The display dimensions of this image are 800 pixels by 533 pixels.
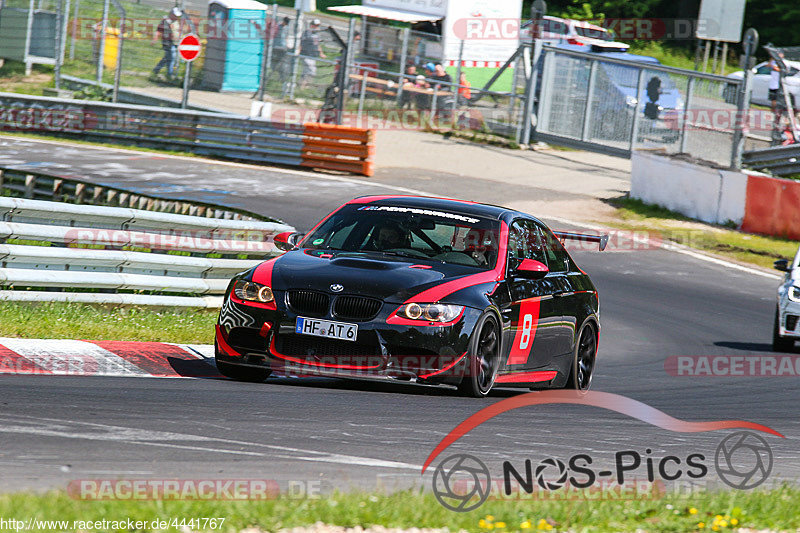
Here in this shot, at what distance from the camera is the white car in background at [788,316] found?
41.9 ft

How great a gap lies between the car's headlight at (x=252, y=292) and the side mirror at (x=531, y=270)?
1894 mm

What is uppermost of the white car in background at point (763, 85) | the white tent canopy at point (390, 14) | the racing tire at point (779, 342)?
the white tent canopy at point (390, 14)

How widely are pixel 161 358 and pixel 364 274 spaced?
1.84 meters

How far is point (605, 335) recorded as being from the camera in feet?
44.1

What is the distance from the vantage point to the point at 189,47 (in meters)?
26.9

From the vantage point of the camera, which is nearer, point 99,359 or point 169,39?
point 99,359

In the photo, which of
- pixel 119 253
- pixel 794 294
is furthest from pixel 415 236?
pixel 794 294

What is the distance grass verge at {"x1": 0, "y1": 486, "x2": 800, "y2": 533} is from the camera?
4.27 meters

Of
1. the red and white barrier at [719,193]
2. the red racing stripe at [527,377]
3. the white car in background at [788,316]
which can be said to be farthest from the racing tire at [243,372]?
the red and white barrier at [719,193]

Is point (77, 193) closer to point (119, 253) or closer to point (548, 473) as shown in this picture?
point (119, 253)

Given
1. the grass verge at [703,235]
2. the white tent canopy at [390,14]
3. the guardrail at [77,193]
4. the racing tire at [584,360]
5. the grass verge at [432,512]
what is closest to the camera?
the grass verge at [432,512]

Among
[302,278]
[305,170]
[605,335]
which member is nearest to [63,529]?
[302,278]

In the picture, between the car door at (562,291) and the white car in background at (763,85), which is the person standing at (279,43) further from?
the car door at (562,291)

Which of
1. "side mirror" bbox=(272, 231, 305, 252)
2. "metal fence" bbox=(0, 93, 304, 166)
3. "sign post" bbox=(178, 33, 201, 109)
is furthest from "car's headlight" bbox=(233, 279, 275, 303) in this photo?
"sign post" bbox=(178, 33, 201, 109)
